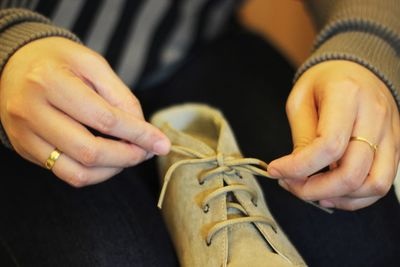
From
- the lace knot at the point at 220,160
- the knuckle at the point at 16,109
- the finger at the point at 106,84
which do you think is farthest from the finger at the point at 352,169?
the knuckle at the point at 16,109

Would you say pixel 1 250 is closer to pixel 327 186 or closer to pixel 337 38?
pixel 327 186

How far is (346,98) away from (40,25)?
392mm

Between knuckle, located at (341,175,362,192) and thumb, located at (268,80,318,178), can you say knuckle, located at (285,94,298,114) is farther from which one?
knuckle, located at (341,175,362,192)

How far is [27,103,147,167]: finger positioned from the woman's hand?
0.61 ft

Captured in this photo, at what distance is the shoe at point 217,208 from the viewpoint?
0.54 metres

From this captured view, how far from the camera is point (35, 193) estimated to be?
58cm

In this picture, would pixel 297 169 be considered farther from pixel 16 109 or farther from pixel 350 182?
pixel 16 109

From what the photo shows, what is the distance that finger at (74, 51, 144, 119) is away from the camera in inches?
20.8

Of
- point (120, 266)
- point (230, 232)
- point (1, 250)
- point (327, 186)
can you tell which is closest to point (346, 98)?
point (327, 186)

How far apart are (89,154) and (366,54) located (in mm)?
374

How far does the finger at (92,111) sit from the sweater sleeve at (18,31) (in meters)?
0.10

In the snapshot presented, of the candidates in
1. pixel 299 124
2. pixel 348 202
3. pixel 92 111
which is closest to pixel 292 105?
pixel 299 124

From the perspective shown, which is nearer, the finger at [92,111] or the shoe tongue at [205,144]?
the finger at [92,111]

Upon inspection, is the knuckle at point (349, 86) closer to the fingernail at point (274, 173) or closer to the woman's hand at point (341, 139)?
the woman's hand at point (341, 139)
